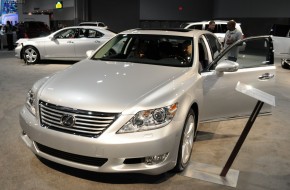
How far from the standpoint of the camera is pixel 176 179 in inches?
133

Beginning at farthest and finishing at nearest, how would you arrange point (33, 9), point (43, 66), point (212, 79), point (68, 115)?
point (33, 9) < point (43, 66) < point (212, 79) < point (68, 115)

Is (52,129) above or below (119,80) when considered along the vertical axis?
below

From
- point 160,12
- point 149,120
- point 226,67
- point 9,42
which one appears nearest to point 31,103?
point 149,120

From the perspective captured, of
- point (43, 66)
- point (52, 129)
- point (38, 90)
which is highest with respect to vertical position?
point (38, 90)

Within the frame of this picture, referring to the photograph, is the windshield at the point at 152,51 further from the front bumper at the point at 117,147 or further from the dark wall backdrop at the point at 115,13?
the dark wall backdrop at the point at 115,13

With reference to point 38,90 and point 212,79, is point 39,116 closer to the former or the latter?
point 38,90

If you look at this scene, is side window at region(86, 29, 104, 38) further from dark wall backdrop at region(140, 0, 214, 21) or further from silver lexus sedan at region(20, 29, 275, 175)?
dark wall backdrop at region(140, 0, 214, 21)

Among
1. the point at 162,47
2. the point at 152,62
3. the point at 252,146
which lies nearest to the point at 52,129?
the point at 152,62

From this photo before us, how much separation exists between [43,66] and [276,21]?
12.8 meters

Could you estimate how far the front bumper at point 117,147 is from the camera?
2.86 m

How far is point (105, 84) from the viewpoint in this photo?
11.1 feet

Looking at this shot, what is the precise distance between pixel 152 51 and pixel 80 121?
5.95 ft

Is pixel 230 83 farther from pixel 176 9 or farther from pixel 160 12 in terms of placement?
pixel 176 9

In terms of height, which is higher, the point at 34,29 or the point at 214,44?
the point at 214,44
